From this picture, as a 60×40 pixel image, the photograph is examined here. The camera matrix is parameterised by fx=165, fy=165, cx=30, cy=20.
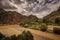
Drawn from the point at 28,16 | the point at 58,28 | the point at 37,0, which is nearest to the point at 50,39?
the point at 58,28

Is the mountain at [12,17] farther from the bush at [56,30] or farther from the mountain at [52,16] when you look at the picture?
the bush at [56,30]

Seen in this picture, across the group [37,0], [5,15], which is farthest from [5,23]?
[37,0]

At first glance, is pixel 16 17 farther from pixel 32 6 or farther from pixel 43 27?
pixel 43 27

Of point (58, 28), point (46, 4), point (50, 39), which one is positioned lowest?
point (50, 39)

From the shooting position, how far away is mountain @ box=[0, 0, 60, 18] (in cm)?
458

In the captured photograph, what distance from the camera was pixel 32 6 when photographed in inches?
184

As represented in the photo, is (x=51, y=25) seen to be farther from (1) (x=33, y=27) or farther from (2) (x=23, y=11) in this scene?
(2) (x=23, y=11)

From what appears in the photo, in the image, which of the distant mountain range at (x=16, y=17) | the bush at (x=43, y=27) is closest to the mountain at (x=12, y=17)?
the distant mountain range at (x=16, y=17)

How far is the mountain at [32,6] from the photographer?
4.58 metres

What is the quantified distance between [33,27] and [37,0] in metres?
0.82

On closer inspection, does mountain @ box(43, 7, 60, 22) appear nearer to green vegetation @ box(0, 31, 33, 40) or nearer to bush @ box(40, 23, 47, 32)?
bush @ box(40, 23, 47, 32)

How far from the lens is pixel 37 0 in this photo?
4.73m

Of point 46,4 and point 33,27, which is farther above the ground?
point 46,4

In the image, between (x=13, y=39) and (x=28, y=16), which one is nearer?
(x=13, y=39)
